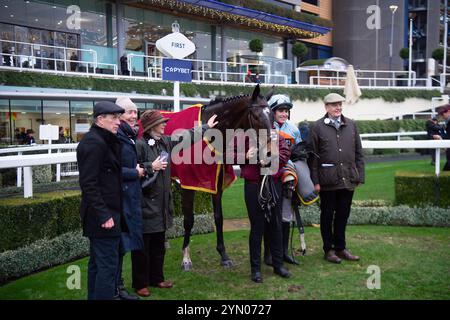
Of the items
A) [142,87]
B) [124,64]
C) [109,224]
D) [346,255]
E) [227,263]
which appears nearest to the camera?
[109,224]

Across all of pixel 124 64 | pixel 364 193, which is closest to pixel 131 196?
pixel 364 193

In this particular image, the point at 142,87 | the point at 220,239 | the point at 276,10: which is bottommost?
the point at 220,239

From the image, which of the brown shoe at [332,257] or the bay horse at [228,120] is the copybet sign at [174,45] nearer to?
the bay horse at [228,120]

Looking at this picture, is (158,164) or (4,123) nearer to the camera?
(158,164)

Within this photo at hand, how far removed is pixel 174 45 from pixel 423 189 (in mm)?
4405

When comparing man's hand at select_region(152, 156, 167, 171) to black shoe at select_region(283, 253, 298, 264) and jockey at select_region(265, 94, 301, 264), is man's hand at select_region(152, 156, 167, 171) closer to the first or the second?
jockey at select_region(265, 94, 301, 264)

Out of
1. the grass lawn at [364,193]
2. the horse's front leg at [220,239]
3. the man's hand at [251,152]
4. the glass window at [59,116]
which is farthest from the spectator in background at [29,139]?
the man's hand at [251,152]

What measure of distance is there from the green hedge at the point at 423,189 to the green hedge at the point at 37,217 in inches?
191

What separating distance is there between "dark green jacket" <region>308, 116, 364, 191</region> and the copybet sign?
8.99 ft

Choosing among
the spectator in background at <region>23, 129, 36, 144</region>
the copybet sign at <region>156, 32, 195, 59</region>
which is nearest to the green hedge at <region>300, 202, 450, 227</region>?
the copybet sign at <region>156, 32, 195, 59</region>

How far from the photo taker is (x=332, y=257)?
492 cm

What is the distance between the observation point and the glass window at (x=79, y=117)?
15219 mm

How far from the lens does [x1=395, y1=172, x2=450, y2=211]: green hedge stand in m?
6.64

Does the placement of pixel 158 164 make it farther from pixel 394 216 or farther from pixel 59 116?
pixel 59 116
